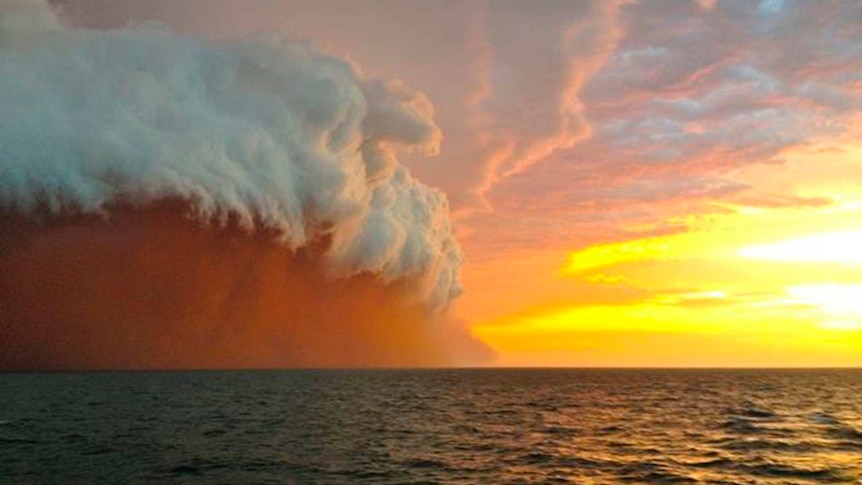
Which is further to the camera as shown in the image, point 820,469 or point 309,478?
point 820,469

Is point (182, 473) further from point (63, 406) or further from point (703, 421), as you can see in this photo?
point (63, 406)

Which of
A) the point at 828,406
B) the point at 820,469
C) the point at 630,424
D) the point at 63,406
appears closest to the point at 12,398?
the point at 63,406

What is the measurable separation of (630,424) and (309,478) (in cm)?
3028

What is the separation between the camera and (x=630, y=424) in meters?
51.8

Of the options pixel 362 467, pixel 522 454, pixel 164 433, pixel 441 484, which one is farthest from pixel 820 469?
pixel 164 433

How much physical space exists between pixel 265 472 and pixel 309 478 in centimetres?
235

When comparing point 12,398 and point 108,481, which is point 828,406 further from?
point 12,398

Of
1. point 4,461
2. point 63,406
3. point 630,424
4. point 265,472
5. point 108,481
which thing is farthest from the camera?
point 63,406

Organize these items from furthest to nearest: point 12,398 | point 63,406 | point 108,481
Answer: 1. point 12,398
2. point 63,406
3. point 108,481

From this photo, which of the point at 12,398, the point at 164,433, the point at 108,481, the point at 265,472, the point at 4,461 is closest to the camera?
the point at 108,481

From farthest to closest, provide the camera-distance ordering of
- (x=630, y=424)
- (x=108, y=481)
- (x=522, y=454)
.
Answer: (x=630, y=424), (x=522, y=454), (x=108, y=481)

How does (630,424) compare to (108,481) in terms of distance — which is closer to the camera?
(108,481)

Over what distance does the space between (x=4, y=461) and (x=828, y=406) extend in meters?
71.1

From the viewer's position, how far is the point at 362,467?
104ft
